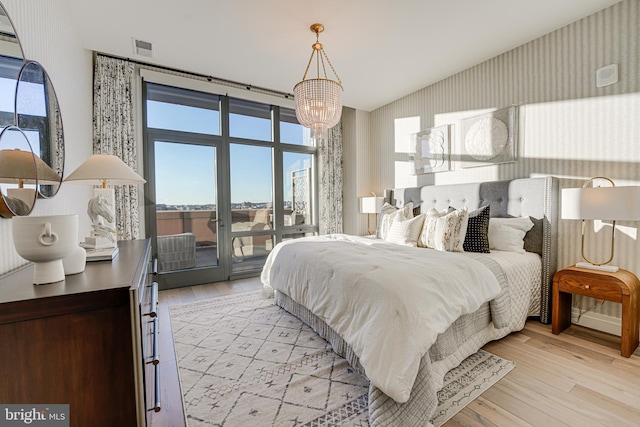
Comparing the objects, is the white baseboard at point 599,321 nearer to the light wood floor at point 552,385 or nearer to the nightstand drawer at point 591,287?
the light wood floor at point 552,385

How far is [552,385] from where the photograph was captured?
1738 mm

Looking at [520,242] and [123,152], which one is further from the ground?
[123,152]

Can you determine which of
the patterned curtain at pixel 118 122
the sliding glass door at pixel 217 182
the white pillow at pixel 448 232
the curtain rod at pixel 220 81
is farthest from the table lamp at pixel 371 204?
the patterned curtain at pixel 118 122

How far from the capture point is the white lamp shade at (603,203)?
1958mm

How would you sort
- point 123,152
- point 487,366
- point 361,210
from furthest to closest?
1. point 361,210
2. point 123,152
3. point 487,366

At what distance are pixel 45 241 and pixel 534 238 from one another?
351cm

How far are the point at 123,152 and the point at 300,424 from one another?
3.55 meters

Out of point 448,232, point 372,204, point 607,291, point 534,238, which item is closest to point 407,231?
point 448,232

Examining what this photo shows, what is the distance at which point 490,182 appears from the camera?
3137 mm

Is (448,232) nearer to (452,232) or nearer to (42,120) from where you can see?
(452,232)

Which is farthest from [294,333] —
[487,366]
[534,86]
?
[534,86]

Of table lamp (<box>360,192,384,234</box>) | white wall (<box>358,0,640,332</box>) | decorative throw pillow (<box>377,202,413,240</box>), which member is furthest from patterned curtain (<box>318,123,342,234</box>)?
white wall (<box>358,0,640,332</box>)

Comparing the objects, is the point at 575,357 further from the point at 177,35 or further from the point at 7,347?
the point at 177,35

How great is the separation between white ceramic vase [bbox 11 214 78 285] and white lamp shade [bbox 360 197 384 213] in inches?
150
